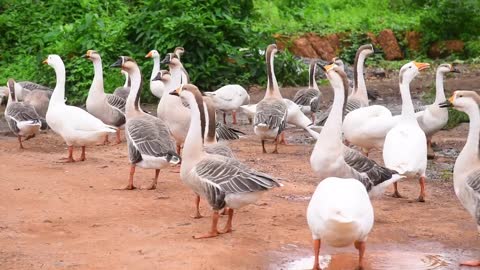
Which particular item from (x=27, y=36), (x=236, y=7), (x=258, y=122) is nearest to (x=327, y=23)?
(x=236, y=7)

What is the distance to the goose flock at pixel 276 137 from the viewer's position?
742cm

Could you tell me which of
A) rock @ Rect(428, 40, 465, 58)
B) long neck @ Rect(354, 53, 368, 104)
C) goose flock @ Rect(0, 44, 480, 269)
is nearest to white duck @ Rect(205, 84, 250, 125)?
goose flock @ Rect(0, 44, 480, 269)

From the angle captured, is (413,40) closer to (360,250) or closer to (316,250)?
(360,250)

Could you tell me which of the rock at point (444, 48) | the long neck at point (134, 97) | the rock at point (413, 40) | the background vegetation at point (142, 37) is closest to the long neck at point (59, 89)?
the long neck at point (134, 97)

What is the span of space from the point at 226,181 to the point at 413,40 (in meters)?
17.3

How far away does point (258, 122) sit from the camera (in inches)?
508

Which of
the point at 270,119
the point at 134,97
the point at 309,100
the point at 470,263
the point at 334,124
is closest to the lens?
the point at 470,263

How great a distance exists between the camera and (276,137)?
43.0ft

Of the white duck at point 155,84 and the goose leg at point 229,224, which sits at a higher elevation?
the white duck at point 155,84

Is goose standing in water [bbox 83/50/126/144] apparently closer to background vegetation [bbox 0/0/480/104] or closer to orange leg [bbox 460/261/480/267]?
background vegetation [bbox 0/0/480/104]

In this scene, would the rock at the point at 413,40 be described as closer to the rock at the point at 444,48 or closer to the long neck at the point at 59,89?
the rock at the point at 444,48

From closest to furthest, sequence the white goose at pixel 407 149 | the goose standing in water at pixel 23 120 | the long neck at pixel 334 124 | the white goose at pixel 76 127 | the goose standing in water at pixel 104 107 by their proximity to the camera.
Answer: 1. the long neck at pixel 334 124
2. the white goose at pixel 407 149
3. the white goose at pixel 76 127
4. the goose standing in water at pixel 23 120
5. the goose standing in water at pixel 104 107

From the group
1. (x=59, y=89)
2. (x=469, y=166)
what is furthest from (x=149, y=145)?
(x=469, y=166)

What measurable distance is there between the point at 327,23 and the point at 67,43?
874 centimetres
